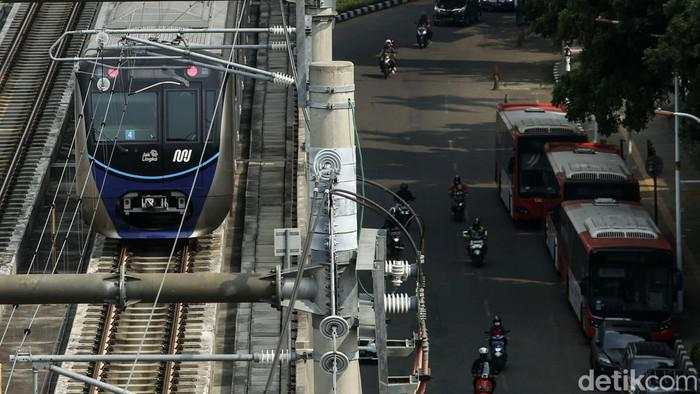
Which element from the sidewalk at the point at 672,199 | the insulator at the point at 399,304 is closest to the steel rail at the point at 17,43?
the sidewalk at the point at 672,199

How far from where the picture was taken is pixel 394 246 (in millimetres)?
42906

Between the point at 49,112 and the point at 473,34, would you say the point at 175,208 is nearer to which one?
the point at 49,112

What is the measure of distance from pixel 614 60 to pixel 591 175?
9.54 ft

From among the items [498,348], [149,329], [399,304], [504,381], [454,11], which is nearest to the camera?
[399,304]

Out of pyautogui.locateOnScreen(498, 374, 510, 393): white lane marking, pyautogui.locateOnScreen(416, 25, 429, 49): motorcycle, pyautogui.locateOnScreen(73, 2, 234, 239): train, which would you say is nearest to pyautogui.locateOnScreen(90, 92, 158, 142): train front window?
pyautogui.locateOnScreen(73, 2, 234, 239): train

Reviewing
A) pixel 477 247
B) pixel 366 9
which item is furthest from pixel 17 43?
pixel 366 9

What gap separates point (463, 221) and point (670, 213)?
205 inches

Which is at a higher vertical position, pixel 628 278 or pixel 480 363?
pixel 628 278

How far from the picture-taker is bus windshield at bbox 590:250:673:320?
36969 millimetres

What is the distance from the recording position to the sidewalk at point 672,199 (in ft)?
131

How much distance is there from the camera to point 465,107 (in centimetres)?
6109

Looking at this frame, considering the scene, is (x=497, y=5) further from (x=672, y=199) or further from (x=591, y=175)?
(x=591, y=175)

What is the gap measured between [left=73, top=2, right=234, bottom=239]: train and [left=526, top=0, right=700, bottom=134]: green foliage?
914 centimetres

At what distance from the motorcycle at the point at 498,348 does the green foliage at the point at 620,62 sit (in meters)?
6.39
